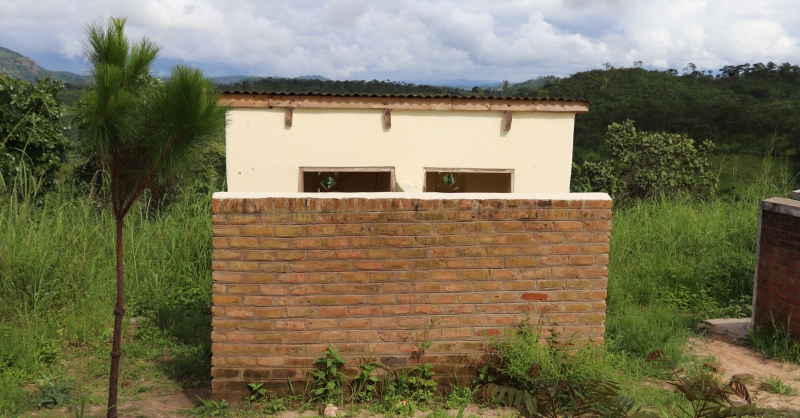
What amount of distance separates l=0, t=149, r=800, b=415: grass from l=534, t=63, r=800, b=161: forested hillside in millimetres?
13807

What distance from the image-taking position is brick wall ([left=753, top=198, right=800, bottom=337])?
5.71 meters

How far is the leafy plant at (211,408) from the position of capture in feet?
14.0

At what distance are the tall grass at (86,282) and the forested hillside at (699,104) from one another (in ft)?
55.1

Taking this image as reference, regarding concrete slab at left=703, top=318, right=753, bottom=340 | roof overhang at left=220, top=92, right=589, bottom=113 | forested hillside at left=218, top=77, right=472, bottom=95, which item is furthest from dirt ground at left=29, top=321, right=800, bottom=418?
forested hillside at left=218, top=77, right=472, bottom=95

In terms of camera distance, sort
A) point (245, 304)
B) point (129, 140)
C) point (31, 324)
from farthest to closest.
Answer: point (31, 324)
point (245, 304)
point (129, 140)

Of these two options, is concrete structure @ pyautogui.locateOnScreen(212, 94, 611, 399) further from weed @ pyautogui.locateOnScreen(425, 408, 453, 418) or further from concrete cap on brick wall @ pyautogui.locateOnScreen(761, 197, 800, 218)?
concrete cap on brick wall @ pyautogui.locateOnScreen(761, 197, 800, 218)

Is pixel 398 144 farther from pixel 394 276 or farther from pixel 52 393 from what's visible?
pixel 52 393

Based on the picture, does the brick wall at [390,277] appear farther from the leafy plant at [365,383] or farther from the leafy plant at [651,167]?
the leafy plant at [651,167]

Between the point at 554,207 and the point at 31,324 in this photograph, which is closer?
the point at 554,207

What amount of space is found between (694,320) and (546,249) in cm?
302

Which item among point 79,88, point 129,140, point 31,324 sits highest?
point 79,88

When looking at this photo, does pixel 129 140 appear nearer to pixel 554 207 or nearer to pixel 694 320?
pixel 554 207

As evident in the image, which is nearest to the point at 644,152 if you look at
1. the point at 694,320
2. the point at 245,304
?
the point at 694,320

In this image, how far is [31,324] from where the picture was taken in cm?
555
